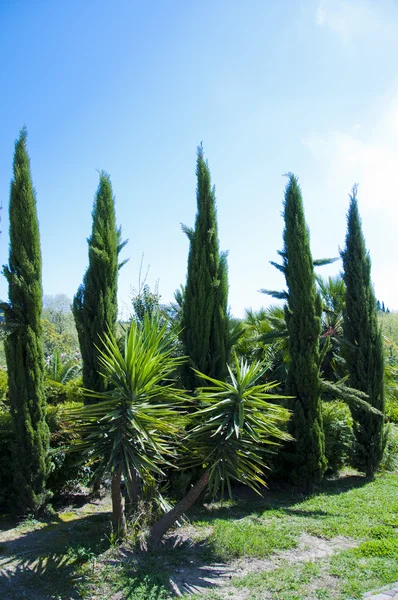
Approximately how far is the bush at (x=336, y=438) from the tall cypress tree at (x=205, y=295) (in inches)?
115

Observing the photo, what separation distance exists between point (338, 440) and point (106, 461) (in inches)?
233

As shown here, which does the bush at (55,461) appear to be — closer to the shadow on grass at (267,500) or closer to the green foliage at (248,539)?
the shadow on grass at (267,500)

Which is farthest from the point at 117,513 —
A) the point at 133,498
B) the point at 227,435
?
the point at 227,435

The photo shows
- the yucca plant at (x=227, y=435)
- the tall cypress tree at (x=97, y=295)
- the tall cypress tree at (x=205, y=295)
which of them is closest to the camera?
the yucca plant at (x=227, y=435)

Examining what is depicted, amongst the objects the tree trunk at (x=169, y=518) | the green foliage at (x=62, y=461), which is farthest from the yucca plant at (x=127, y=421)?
the green foliage at (x=62, y=461)

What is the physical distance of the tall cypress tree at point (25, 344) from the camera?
5.84m

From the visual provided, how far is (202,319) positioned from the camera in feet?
24.5

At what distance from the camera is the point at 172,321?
8352 mm

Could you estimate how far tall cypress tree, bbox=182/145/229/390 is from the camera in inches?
291

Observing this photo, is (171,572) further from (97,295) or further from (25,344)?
(97,295)

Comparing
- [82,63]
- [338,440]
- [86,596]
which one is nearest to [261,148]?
[82,63]

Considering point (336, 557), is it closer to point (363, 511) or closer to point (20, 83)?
point (363, 511)

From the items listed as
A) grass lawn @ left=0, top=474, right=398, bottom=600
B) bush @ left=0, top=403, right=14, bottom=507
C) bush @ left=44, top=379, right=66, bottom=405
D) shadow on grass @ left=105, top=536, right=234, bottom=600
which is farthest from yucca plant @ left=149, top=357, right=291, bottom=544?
bush @ left=44, top=379, right=66, bottom=405

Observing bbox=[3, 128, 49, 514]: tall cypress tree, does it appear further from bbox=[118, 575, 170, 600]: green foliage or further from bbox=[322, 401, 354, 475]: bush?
bbox=[322, 401, 354, 475]: bush
